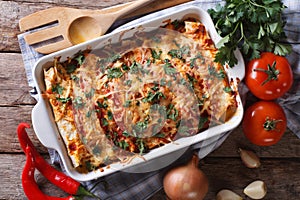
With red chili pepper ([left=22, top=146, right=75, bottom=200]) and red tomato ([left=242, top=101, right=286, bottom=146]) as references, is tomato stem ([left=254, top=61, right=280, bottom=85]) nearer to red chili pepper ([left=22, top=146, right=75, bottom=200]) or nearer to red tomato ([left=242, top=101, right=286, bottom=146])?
red tomato ([left=242, top=101, right=286, bottom=146])

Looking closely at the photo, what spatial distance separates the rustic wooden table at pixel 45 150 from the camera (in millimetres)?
2898

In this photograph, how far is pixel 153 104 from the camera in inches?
100

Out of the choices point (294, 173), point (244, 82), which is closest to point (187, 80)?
point (244, 82)

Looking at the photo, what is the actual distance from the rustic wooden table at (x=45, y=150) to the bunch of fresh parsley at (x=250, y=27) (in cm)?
59

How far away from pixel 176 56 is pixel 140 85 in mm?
272

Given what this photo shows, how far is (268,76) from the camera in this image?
2566 mm

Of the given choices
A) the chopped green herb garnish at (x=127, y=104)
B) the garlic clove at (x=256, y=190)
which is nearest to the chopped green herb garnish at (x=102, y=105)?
the chopped green herb garnish at (x=127, y=104)

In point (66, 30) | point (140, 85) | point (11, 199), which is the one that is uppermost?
point (66, 30)

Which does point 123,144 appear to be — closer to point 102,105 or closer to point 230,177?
point 102,105

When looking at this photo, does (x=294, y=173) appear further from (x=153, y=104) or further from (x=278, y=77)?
(x=153, y=104)

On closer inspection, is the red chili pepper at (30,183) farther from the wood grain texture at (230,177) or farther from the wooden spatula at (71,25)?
the wooden spatula at (71,25)

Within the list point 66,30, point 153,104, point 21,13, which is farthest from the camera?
point 21,13

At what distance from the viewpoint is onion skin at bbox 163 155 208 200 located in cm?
261

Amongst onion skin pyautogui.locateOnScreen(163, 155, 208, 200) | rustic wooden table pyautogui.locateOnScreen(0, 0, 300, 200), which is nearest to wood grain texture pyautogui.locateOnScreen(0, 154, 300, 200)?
rustic wooden table pyautogui.locateOnScreen(0, 0, 300, 200)
